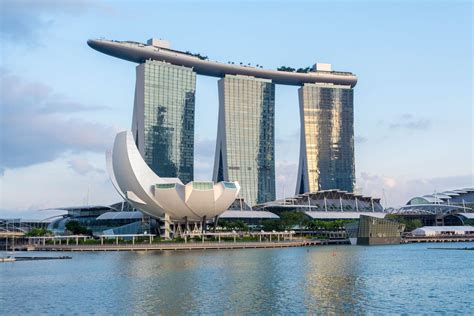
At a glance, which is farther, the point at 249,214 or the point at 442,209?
the point at 442,209

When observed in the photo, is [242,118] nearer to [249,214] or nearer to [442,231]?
[249,214]

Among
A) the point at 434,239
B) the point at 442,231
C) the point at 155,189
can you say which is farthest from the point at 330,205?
the point at 155,189

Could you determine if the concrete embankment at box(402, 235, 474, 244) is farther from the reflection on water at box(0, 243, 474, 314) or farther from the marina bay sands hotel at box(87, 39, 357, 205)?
the reflection on water at box(0, 243, 474, 314)

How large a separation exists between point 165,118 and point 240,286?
104 m

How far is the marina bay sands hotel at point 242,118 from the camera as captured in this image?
14600 centimetres

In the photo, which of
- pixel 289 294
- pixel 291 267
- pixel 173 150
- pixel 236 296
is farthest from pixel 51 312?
pixel 173 150

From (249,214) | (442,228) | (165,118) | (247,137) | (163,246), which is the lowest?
(163,246)

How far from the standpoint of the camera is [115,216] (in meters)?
136

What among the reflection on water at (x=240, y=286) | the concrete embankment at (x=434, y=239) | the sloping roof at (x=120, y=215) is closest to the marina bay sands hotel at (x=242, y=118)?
the sloping roof at (x=120, y=215)

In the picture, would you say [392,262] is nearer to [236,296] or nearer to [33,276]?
[236,296]

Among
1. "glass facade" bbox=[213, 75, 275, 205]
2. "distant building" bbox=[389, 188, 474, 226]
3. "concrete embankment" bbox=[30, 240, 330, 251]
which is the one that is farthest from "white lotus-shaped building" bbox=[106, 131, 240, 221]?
"distant building" bbox=[389, 188, 474, 226]

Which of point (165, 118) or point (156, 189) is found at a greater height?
point (165, 118)

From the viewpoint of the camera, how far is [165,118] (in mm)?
147500

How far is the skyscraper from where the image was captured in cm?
14475
